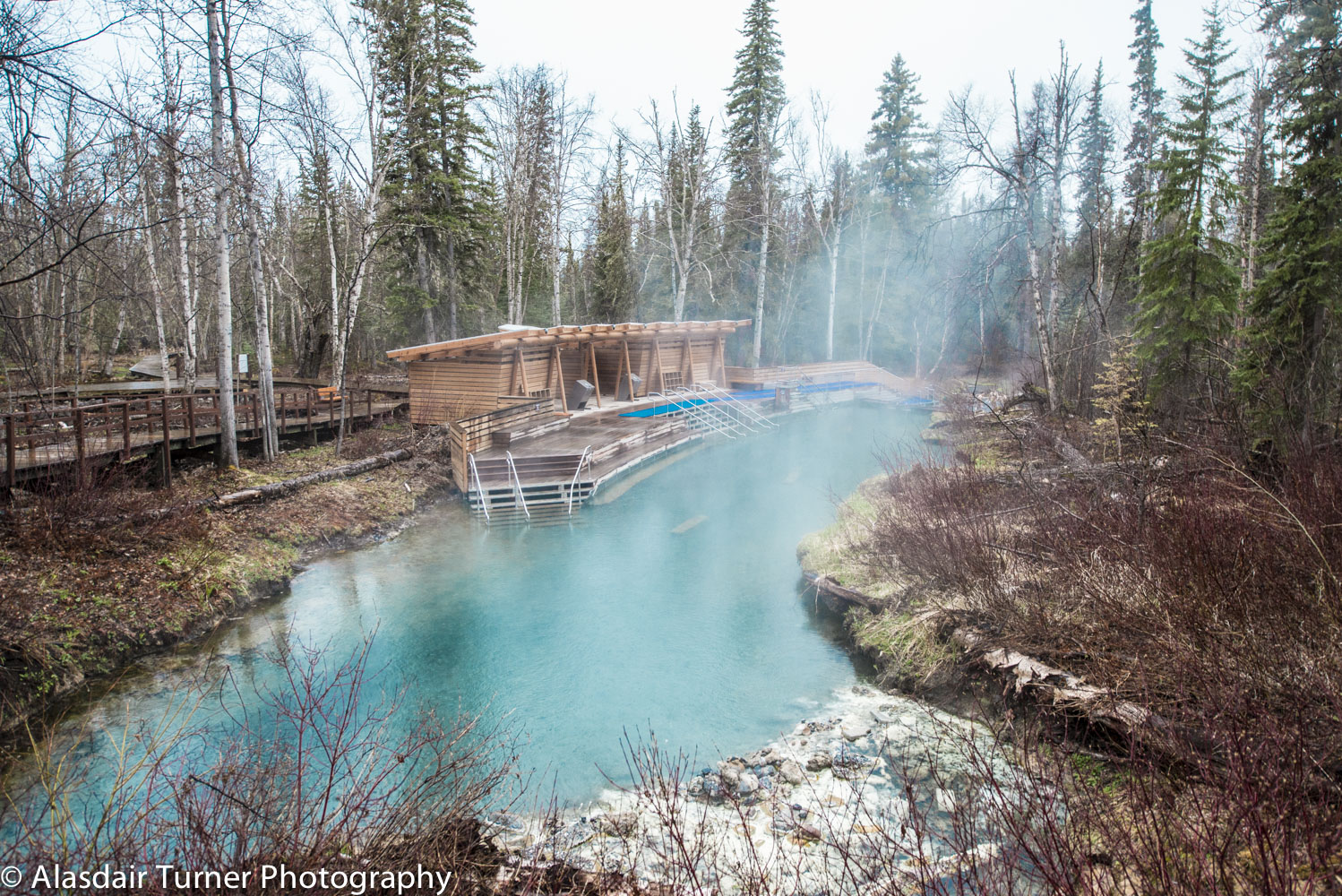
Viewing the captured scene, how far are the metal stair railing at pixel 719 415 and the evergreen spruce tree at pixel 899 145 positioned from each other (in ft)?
60.3

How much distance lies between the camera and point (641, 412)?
26.9 meters

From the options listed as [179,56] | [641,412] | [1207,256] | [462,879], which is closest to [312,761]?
[462,879]

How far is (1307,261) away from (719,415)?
18820mm

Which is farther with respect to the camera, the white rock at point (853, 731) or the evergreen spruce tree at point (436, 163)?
the evergreen spruce tree at point (436, 163)

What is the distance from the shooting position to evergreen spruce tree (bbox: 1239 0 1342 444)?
9922 mm

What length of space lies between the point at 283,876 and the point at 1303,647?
21.7 ft

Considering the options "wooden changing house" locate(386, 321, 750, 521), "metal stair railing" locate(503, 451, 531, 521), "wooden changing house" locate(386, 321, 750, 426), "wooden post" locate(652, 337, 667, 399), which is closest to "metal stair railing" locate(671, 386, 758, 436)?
"wooden post" locate(652, 337, 667, 399)

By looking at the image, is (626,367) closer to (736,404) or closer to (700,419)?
(700,419)

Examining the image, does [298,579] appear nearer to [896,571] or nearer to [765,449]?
[896,571]

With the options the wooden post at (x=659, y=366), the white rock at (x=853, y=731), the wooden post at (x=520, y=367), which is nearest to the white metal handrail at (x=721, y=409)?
the wooden post at (x=659, y=366)

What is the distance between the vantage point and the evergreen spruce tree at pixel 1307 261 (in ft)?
32.6

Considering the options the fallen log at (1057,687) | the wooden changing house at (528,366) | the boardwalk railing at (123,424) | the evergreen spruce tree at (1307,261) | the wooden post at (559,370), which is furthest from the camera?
the wooden post at (559,370)

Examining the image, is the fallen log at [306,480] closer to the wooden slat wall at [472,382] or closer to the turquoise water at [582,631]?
the turquoise water at [582,631]

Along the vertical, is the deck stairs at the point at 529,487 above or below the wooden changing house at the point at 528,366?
below
